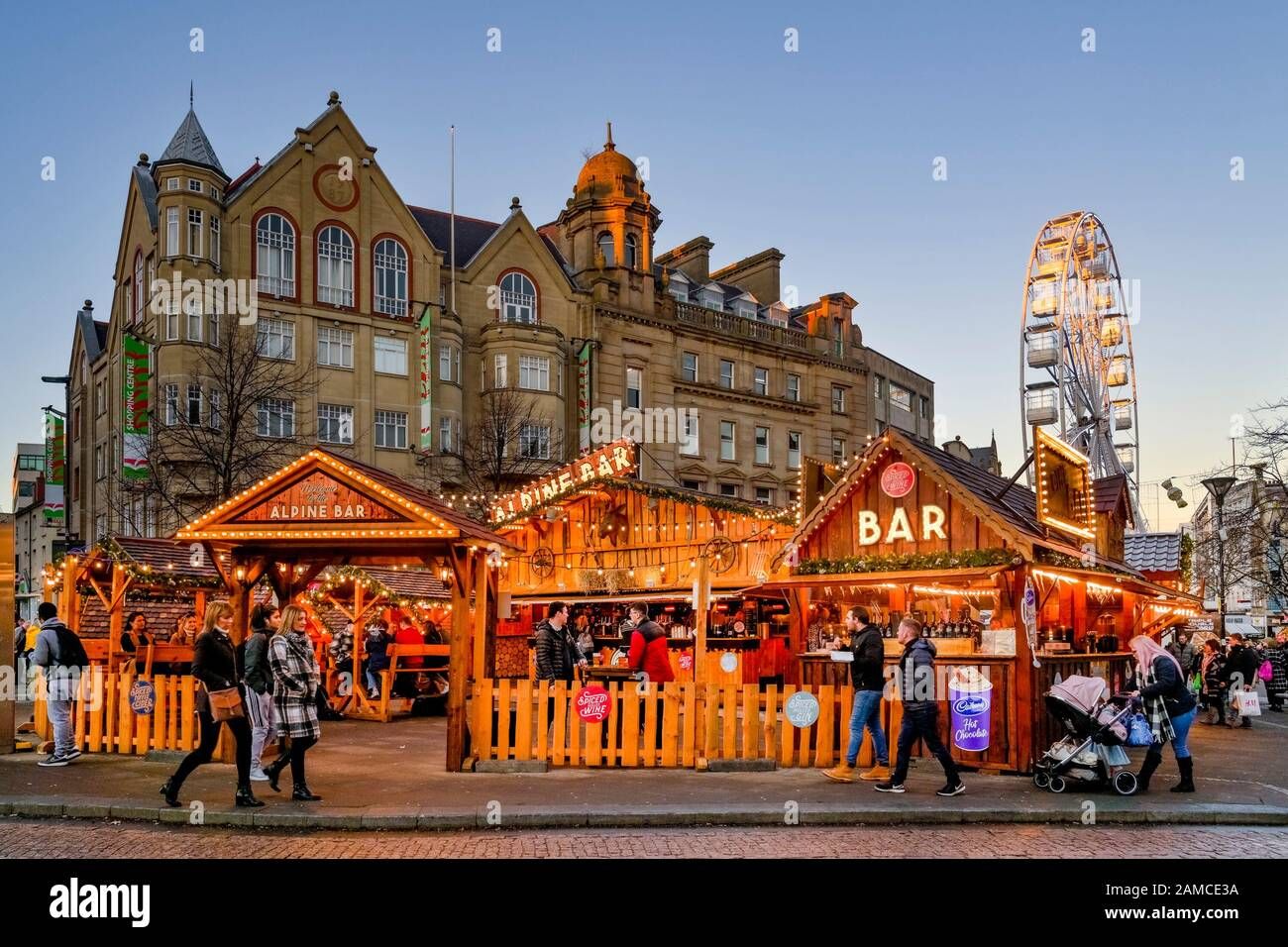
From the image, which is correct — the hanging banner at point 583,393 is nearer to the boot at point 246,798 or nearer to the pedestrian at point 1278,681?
the pedestrian at point 1278,681

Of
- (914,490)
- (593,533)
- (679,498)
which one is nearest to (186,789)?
(914,490)

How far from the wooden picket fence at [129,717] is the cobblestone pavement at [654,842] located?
4.04 meters

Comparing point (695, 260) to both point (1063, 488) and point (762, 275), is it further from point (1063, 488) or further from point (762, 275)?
point (1063, 488)

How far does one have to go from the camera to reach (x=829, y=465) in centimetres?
1952

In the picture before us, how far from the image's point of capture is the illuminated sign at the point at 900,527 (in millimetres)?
15984

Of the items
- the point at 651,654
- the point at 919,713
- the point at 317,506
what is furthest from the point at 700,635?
the point at 317,506

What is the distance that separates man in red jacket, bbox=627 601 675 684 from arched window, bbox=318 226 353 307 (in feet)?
96.2

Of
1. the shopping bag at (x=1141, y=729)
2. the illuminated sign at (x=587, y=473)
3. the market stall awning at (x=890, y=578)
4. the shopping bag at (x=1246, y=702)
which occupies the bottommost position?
the shopping bag at (x=1246, y=702)

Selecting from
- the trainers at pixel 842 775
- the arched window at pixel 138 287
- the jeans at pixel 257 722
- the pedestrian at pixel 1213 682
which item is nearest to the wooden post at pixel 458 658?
the jeans at pixel 257 722

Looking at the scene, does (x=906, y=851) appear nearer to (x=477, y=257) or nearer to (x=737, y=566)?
(x=737, y=566)

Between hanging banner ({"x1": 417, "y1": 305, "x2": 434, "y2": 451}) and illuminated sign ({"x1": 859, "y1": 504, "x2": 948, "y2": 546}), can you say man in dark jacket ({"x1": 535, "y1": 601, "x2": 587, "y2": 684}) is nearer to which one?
illuminated sign ({"x1": 859, "y1": 504, "x2": 948, "y2": 546})

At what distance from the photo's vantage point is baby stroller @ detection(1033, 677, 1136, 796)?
12688 millimetres

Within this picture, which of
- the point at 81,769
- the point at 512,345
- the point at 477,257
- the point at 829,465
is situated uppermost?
the point at 477,257

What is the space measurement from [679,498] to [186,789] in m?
13.4
